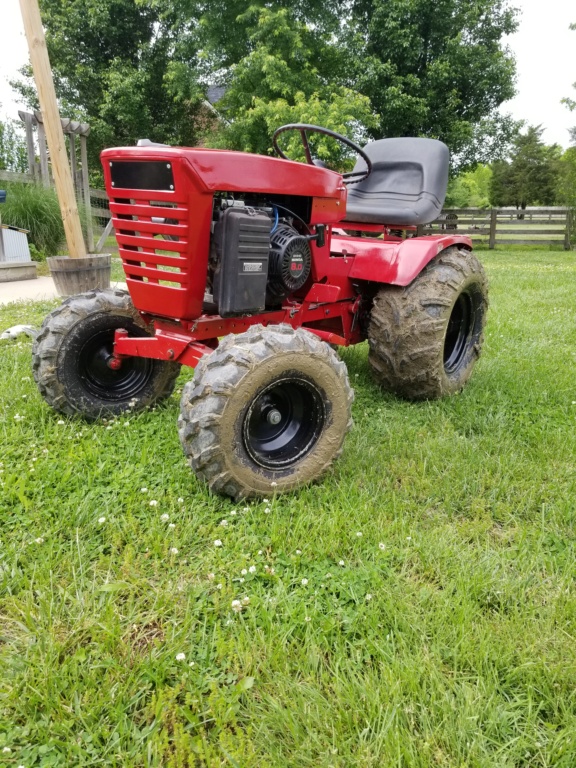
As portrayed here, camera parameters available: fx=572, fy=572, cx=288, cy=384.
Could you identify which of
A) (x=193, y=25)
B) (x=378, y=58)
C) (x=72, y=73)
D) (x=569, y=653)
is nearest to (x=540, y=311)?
(x=569, y=653)

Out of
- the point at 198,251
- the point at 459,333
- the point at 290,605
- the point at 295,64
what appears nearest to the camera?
the point at 290,605

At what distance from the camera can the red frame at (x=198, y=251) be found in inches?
85.9

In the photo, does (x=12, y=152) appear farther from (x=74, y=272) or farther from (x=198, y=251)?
(x=198, y=251)

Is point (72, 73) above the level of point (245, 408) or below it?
above

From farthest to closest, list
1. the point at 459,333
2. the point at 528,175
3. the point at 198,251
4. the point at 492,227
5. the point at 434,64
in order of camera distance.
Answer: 1. the point at 528,175
2. the point at 492,227
3. the point at 434,64
4. the point at 459,333
5. the point at 198,251

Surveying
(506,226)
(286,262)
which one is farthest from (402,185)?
(506,226)

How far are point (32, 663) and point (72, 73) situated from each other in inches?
842

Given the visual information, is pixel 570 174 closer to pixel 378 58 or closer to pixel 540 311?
pixel 378 58

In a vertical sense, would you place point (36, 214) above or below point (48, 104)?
below

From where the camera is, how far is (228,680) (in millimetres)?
1445

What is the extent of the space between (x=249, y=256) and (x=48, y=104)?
3.12 meters

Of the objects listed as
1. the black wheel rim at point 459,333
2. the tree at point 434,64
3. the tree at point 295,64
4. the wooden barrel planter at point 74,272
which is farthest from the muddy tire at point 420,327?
the tree at point 434,64

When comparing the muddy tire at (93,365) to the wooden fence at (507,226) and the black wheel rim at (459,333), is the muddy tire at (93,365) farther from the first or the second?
the wooden fence at (507,226)

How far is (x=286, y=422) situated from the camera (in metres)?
2.44
